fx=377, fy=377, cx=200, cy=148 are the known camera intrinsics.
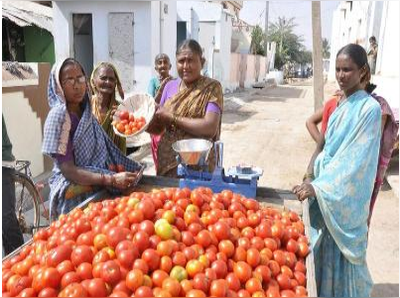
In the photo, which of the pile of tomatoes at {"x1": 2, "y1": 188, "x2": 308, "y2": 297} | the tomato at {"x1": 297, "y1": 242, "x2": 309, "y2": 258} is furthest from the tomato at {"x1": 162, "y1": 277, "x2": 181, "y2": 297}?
the tomato at {"x1": 297, "y1": 242, "x2": 309, "y2": 258}

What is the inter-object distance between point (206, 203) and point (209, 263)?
464 mm

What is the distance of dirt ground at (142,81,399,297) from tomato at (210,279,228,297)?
2.30 m

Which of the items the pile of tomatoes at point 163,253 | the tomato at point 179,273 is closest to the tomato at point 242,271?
the pile of tomatoes at point 163,253

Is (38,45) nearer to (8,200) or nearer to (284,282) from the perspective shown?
(8,200)

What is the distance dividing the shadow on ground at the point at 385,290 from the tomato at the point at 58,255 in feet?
8.90

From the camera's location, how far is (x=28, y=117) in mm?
5363

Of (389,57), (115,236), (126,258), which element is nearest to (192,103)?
(115,236)

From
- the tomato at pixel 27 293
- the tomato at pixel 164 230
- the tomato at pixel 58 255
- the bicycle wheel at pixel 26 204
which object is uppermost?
the tomato at pixel 164 230

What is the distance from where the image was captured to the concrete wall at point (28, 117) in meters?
4.96

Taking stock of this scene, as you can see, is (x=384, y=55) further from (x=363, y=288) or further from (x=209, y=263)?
(x=209, y=263)

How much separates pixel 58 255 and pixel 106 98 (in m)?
1.73

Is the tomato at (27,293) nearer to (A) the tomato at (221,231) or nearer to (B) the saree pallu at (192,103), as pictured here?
(A) the tomato at (221,231)

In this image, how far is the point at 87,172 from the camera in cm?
233

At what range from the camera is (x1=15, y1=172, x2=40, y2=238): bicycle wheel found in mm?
3846
